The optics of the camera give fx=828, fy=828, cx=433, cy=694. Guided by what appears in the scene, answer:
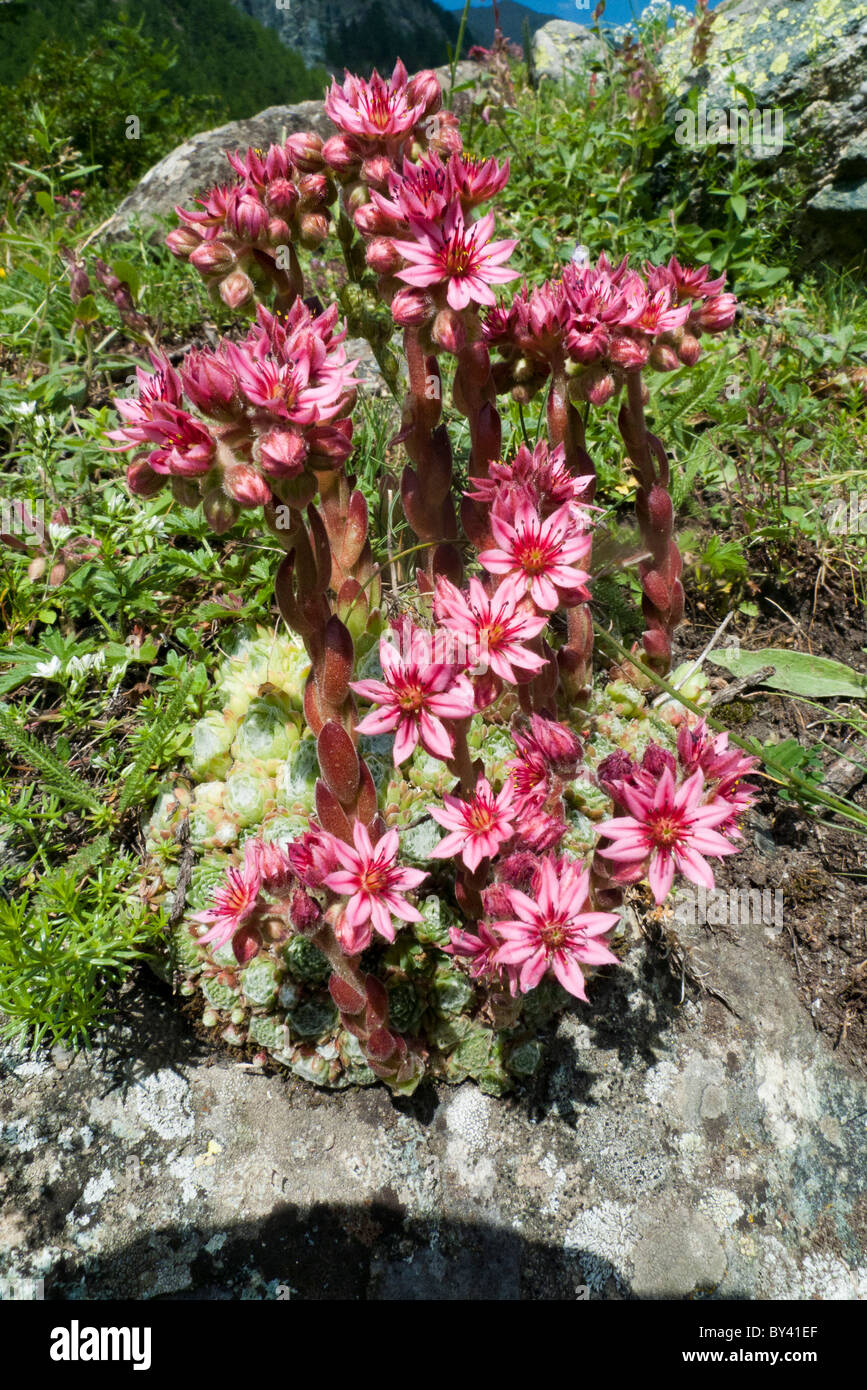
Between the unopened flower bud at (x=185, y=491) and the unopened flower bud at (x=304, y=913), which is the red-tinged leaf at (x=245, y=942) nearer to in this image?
the unopened flower bud at (x=304, y=913)

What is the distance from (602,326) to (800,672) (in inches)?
65.1

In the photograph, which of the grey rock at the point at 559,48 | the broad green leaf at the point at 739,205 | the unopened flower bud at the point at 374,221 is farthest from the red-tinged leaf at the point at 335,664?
the grey rock at the point at 559,48

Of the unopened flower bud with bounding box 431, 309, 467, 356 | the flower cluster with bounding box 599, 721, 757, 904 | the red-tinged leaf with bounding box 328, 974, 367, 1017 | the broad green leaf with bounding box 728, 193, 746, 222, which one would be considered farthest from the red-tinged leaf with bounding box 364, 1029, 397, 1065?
the broad green leaf with bounding box 728, 193, 746, 222

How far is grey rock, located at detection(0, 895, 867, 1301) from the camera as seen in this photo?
2.33 metres

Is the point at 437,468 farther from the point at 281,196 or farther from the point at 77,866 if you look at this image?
the point at 77,866

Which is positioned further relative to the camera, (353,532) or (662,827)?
(353,532)

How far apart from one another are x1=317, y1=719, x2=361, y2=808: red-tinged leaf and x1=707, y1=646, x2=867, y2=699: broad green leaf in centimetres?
176

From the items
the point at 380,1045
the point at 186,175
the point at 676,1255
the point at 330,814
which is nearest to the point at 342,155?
the point at 330,814

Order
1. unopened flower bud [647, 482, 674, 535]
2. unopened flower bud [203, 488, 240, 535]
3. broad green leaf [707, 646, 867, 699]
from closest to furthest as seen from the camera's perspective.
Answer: unopened flower bud [203, 488, 240, 535]
unopened flower bud [647, 482, 674, 535]
broad green leaf [707, 646, 867, 699]

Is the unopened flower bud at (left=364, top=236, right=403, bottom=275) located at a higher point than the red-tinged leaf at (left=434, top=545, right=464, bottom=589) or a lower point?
higher

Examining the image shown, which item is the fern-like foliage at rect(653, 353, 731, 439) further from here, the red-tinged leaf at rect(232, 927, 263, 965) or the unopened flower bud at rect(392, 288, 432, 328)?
the red-tinged leaf at rect(232, 927, 263, 965)

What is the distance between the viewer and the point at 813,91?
16.1 feet

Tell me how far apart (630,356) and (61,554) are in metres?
2.29

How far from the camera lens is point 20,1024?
242 cm
